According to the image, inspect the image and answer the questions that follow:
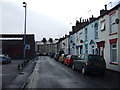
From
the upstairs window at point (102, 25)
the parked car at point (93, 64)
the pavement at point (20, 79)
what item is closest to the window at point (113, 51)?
the upstairs window at point (102, 25)

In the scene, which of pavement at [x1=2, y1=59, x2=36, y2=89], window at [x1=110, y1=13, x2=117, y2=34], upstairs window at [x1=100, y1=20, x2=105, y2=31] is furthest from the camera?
upstairs window at [x1=100, y1=20, x2=105, y2=31]

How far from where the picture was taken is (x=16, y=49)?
171 ft

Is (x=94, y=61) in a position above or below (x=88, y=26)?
Answer: below

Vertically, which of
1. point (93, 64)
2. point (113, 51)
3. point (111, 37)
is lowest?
point (93, 64)

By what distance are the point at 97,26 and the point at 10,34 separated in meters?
38.3

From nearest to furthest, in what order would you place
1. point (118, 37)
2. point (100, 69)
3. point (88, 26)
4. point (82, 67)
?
point (100, 69) → point (82, 67) → point (118, 37) → point (88, 26)

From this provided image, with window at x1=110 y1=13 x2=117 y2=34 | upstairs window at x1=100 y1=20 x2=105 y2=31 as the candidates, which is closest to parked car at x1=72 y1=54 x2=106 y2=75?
window at x1=110 y1=13 x2=117 y2=34

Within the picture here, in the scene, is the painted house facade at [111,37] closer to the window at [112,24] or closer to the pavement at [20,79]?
the window at [112,24]

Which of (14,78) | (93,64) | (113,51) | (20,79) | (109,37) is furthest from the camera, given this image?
(109,37)

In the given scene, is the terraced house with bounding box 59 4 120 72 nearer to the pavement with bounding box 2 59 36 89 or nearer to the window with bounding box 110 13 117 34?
the window with bounding box 110 13 117 34

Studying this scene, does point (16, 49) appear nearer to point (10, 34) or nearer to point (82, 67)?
point (10, 34)

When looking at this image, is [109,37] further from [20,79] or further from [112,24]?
[20,79]

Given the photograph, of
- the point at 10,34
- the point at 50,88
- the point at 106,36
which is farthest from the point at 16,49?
the point at 50,88

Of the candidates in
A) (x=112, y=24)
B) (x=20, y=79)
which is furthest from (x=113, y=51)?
(x=20, y=79)
